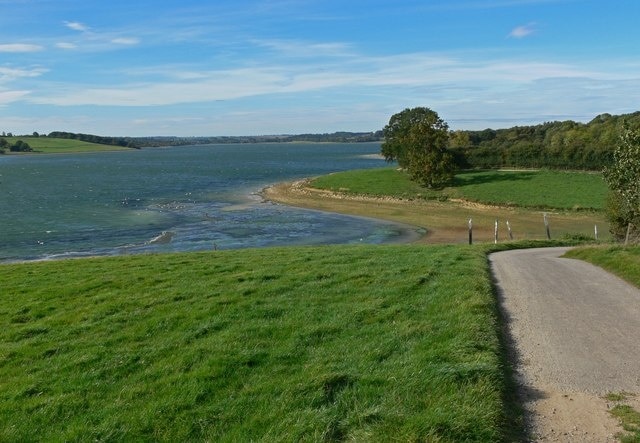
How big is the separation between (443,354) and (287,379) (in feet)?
6.94

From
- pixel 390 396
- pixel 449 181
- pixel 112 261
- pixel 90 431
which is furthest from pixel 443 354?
pixel 449 181

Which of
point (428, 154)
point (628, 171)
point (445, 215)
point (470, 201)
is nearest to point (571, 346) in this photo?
point (628, 171)

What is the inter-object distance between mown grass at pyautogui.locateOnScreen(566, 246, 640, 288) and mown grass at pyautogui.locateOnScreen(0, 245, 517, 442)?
162 inches

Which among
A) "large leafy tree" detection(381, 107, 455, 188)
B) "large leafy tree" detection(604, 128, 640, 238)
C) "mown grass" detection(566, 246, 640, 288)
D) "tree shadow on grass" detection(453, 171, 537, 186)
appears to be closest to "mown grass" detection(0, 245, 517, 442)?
"mown grass" detection(566, 246, 640, 288)

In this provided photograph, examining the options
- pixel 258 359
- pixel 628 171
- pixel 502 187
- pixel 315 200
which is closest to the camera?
pixel 258 359

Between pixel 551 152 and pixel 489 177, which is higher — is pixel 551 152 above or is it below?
above

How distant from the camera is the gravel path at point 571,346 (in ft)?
21.5

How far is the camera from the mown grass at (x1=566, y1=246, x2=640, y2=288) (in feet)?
49.1

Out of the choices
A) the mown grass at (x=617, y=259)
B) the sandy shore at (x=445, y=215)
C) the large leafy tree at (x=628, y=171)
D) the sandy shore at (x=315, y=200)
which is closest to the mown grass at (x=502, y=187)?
the sandy shore at (x=445, y=215)

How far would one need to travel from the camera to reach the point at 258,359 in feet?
27.1

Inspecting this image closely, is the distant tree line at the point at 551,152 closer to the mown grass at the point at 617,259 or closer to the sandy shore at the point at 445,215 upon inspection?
the sandy shore at the point at 445,215

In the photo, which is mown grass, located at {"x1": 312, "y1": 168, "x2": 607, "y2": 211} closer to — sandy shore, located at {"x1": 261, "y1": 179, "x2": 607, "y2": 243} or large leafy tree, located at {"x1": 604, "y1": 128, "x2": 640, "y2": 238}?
sandy shore, located at {"x1": 261, "y1": 179, "x2": 607, "y2": 243}

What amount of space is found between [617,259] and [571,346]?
8.96 m

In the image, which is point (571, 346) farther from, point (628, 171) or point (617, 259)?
point (628, 171)
